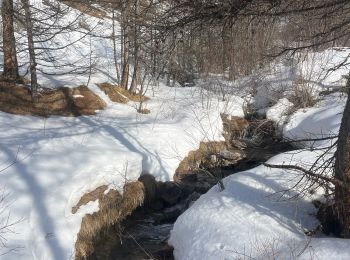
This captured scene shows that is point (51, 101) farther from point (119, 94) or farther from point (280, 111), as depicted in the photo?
point (280, 111)

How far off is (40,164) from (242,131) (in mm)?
7373

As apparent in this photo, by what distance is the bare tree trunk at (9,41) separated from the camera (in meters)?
10.6

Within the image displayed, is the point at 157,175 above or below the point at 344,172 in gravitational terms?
below

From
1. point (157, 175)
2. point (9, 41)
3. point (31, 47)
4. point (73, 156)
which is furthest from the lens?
point (9, 41)

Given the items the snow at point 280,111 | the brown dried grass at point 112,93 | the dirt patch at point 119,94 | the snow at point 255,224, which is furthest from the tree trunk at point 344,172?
the brown dried grass at point 112,93

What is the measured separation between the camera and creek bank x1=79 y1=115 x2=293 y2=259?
7.07m

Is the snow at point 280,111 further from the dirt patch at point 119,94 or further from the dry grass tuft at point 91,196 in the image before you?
the dry grass tuft at point 91,196

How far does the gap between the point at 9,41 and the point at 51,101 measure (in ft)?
5.97

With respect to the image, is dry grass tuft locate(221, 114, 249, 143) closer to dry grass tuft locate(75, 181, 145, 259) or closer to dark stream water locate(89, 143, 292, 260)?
dark stream water locate(89, 143, 292, 260)

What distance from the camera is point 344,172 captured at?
4.78m

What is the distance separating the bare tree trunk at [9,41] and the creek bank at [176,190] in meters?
5.31

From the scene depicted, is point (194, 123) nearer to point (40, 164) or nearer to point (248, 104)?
point (248, 104)

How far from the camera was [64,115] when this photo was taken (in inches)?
438

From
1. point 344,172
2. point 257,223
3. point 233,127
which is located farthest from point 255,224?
point 233,127
